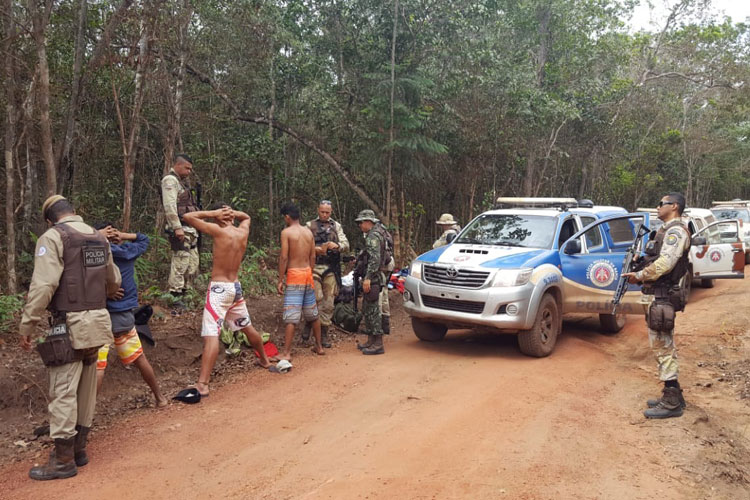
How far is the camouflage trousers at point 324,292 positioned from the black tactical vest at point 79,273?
3802mm

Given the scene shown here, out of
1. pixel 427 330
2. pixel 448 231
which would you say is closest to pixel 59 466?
pixel 427 330

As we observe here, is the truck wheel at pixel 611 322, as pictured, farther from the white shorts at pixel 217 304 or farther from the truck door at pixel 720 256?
the white shorts at pixel 217 304

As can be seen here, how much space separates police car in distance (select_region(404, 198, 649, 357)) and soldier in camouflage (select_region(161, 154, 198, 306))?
2.95 meters

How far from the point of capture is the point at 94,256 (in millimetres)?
4285

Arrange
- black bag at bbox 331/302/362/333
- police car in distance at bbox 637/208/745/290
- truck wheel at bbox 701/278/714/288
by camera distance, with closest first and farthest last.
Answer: black bag at bbox 331/302/362/333
police car in distance at bbox 637/208/745/290
truck wheel at bbox 701/278/714/288

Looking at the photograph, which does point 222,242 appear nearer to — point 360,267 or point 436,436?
point 360,267

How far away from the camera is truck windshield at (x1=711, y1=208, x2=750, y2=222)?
651 inches

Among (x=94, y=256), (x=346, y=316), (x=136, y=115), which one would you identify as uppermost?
(x=136, y=115)

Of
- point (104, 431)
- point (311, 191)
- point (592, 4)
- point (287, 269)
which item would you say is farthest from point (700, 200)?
point (104, 431)

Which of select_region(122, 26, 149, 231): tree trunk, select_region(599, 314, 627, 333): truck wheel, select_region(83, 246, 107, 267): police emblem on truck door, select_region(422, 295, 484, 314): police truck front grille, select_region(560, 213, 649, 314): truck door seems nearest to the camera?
select_region(83, 246, 107, 267): police emblem on truck door

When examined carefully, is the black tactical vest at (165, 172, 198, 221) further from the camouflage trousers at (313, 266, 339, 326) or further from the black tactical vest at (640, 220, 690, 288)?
the black tactical vest at (640, 220, 690, 288)

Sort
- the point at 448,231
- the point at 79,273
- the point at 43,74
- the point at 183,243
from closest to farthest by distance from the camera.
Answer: the point at 79,273 → the point at 43,74 → the point at 183,243 → the point at 448,231

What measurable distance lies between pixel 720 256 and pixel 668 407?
7.69 metres

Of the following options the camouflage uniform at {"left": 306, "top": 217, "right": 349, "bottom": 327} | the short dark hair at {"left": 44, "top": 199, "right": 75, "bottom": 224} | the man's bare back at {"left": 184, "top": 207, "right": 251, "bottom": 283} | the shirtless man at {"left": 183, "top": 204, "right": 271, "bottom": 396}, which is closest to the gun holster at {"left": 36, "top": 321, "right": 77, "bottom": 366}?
the short dark hair at {"left": 44, "top": 199, "right": 75, "bottom": 224}
